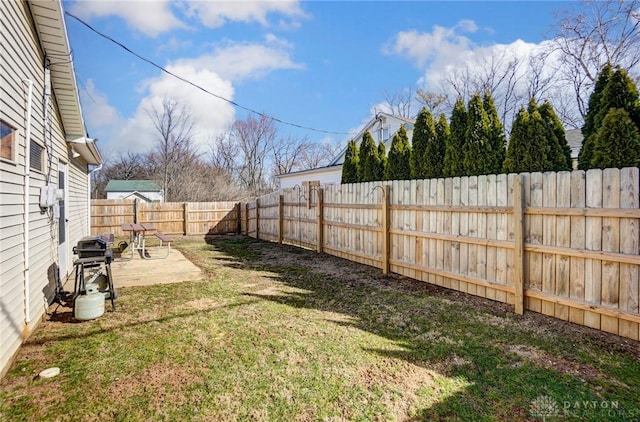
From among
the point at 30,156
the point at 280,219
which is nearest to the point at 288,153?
the point at 280,219

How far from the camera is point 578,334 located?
139 inches

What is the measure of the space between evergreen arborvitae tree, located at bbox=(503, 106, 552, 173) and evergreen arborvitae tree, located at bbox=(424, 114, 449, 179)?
1.87m

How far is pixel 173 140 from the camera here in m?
24.3

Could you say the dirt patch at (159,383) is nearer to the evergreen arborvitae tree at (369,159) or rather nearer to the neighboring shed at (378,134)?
the evergreen arborvitae tree at (369,159)

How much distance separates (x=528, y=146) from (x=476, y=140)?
1.11 metres

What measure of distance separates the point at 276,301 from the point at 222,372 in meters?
2.00

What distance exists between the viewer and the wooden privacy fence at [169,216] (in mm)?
13383

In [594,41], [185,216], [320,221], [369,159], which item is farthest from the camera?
[594,41]

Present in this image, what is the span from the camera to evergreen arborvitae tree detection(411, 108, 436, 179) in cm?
734

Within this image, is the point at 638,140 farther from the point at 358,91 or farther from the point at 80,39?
the point at 358,91

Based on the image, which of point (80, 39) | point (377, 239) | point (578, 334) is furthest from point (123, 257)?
point (578, 334)

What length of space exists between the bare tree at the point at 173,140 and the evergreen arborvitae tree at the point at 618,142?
77.6 ft

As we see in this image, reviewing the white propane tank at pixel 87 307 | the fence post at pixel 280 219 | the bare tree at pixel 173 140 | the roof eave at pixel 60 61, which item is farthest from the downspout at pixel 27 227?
the bare tree at pixel 173 140

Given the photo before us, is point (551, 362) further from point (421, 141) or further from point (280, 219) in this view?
point (280, 219)
